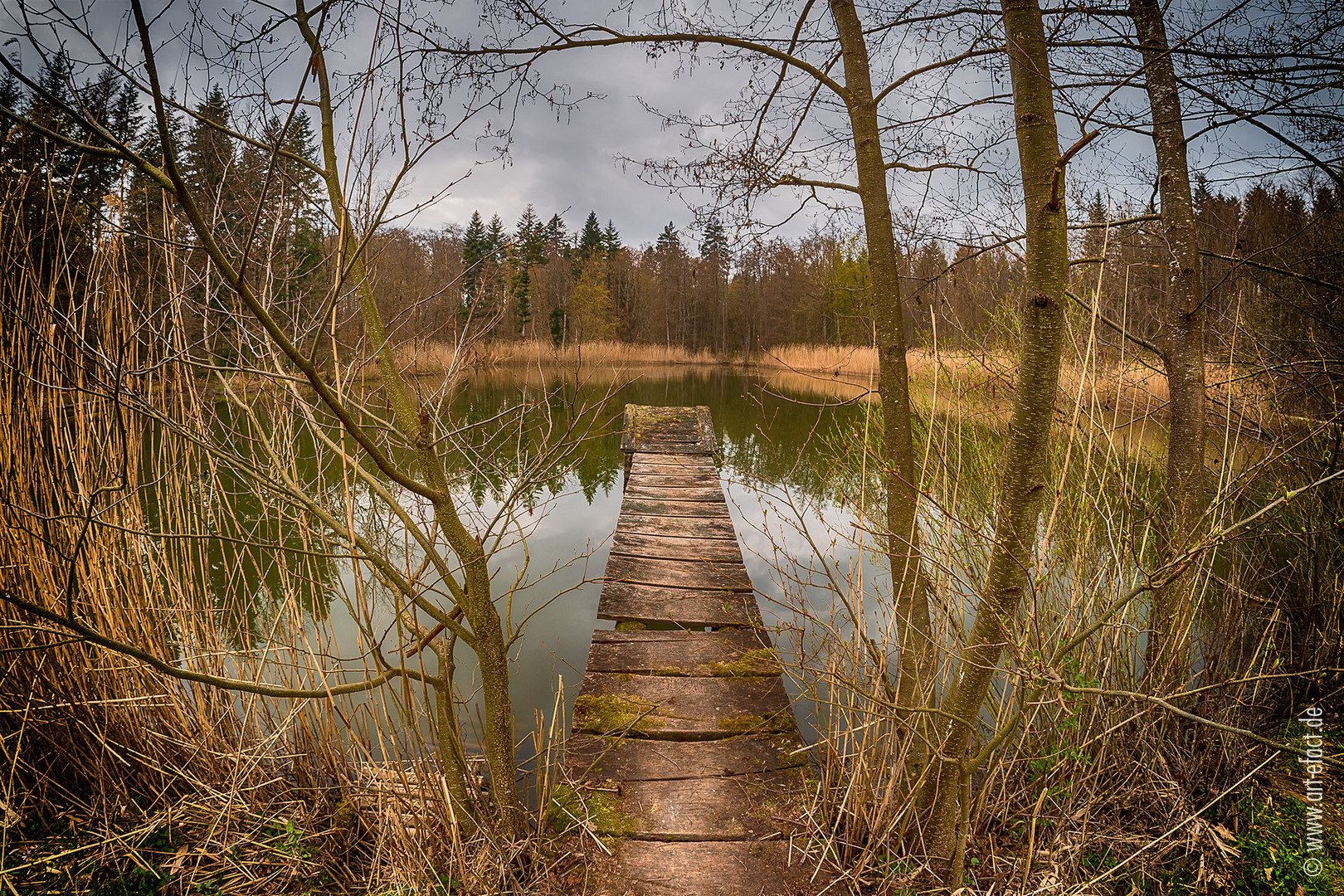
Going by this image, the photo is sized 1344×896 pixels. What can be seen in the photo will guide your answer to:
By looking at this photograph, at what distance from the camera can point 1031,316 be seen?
1369mm

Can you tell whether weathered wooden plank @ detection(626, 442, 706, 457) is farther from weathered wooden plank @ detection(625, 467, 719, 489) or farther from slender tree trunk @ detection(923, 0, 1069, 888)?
slender tree trunk @ detection(923, 0, 1069, 888)

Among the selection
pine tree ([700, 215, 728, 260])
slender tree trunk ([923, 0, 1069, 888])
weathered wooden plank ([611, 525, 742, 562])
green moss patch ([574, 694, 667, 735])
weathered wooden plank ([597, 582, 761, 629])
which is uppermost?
pine tree ([700, 215, 728, 260])

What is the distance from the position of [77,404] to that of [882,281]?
261 cm

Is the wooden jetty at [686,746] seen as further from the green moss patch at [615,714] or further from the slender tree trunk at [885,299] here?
the slender tree trunk at [885,299]

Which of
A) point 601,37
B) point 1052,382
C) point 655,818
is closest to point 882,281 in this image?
point 1052,382

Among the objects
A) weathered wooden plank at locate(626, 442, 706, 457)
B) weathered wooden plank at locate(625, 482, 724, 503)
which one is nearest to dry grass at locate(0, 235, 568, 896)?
weathered wooden plank at locate(625, 482, 724, 503)

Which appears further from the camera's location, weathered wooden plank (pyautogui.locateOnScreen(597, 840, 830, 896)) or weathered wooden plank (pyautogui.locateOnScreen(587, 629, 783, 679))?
weathered wooden plank (pyautogui.locateOnScreen(587, 629, 783, 679))

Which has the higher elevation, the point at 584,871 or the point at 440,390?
the point at 440,390

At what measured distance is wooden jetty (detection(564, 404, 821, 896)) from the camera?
6.06 feet

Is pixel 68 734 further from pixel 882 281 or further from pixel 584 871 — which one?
pixel 882 281

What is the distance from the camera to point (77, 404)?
1920 millimetres

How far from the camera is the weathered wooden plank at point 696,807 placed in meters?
1.96

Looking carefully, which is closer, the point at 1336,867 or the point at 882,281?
the point at 1336,867

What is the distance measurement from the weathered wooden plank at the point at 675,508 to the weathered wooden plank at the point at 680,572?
3.31 ft
